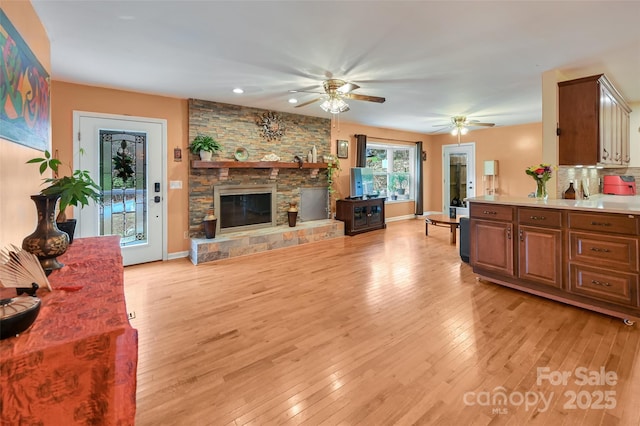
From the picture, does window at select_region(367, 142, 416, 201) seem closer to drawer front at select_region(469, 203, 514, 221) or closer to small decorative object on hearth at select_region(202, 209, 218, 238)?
small decorative object on hearth at select_region(202, 209, 218, 238)

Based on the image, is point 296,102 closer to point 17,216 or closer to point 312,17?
point 312,17

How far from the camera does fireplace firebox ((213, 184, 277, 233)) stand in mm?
5082

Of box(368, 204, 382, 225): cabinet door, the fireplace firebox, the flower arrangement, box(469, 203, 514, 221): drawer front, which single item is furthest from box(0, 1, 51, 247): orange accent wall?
box(368, 204, 382, 225): cabinet door

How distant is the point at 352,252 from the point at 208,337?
117 inches

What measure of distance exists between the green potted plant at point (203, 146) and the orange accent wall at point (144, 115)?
16 cm

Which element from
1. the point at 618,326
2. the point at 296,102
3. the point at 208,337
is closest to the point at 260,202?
the point at 296,102

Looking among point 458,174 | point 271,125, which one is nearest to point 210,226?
point 271,125

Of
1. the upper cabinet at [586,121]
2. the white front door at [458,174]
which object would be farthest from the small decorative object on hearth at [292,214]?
the white front door at [458,174]

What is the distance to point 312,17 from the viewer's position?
2322 mm

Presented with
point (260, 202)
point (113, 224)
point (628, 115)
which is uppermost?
point (628, 115)

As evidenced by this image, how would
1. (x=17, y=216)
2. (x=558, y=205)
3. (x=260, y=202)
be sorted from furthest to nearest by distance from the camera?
(x=260, y=202) → (x=558, y=205) → (x=17, y=216)

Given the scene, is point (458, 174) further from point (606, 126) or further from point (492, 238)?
point (492, 238)

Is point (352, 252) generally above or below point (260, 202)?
below

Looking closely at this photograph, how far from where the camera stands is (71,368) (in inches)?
35.5
